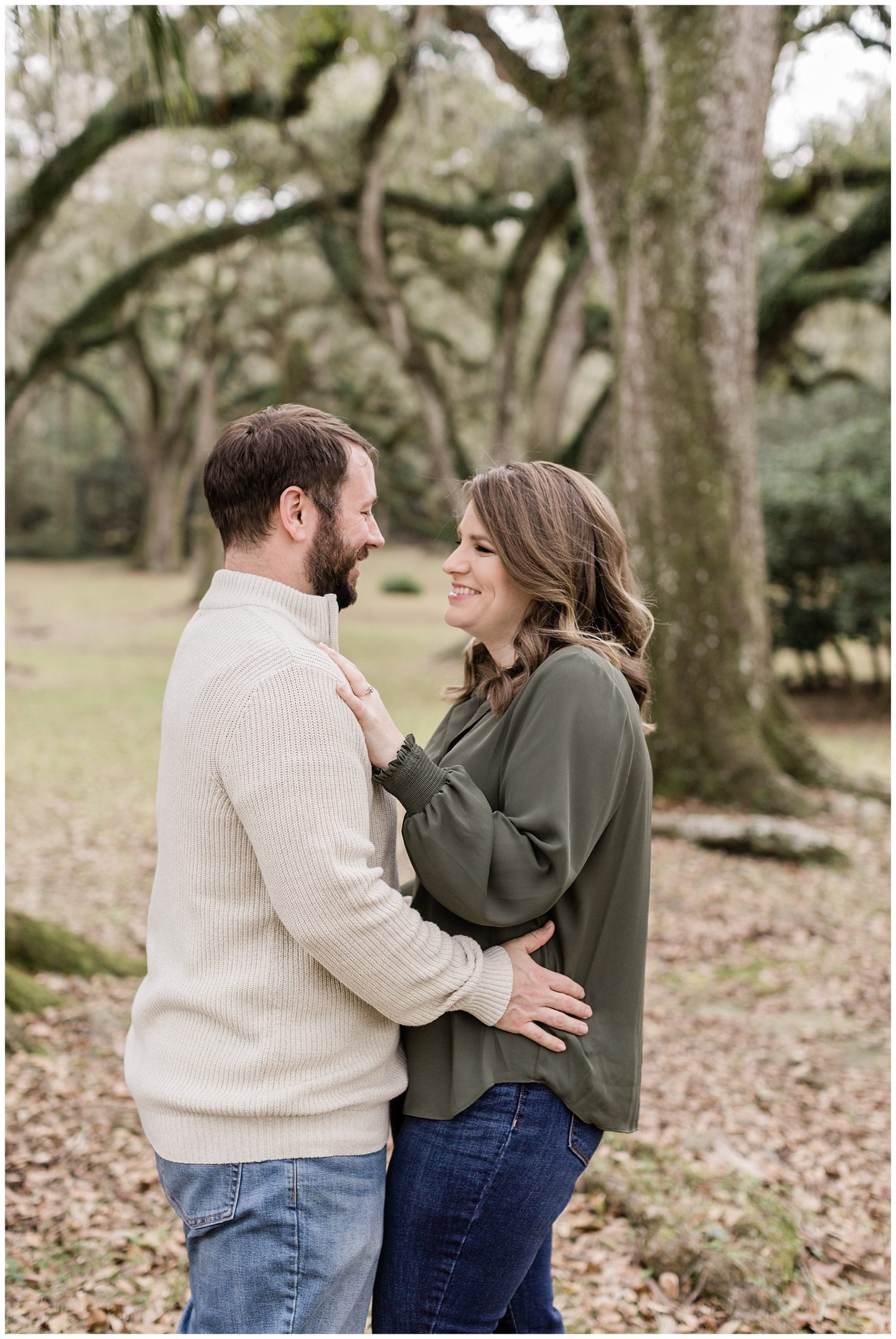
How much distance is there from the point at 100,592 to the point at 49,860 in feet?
70.5

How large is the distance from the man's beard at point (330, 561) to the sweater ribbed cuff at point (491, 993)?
734 mm

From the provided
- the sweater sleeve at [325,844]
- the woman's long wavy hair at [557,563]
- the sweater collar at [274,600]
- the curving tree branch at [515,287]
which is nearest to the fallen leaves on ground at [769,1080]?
the sweater sleeve at [325,844]

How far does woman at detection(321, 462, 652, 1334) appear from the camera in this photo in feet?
6.15

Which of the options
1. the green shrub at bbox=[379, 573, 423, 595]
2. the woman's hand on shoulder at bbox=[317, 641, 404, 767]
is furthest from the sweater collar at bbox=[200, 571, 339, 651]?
the green shrub at bbox=[379, 573, 423, 595]

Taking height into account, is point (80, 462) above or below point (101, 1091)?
above

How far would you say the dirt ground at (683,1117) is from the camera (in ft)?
10.6

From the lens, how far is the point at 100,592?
1104 inches

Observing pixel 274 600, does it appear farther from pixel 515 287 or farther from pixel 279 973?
pixel 515 287

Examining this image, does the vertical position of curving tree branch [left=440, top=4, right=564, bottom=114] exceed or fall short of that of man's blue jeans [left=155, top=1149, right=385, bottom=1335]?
it exceeds it

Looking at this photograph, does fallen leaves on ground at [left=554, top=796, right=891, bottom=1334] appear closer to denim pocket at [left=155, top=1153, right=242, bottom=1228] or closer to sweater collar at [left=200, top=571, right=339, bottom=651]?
denim pocket at [left=155, top=1153, right=242, bottom=1228]

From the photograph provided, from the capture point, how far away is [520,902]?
188 centimetres

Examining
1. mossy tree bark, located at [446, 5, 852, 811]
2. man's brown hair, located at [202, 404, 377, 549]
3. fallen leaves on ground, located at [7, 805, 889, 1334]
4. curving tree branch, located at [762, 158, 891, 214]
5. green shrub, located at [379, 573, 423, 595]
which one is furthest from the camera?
green shrub, located at [379, 573, 423, 595]

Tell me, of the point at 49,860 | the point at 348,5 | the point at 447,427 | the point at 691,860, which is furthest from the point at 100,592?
the point at 691,860

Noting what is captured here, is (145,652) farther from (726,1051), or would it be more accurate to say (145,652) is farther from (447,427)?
(726,1051)
